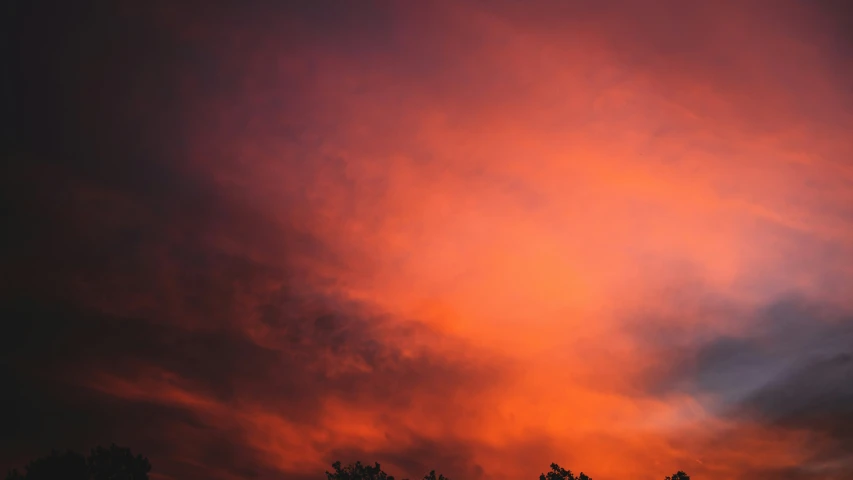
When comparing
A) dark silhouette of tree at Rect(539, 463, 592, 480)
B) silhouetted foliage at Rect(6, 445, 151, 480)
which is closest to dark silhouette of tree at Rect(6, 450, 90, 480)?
silhouetted foliage at Rect(6, 445, 151, 480)

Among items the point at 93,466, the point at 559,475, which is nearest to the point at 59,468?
the point at 93,466

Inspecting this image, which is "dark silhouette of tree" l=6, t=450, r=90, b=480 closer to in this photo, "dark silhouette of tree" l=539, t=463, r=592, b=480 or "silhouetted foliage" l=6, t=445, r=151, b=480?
"silhouetted foliage" l=6, t=445, r=151, b=480

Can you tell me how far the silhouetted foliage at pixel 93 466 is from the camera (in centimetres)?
3853

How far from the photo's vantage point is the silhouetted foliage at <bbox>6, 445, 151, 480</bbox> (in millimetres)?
38531

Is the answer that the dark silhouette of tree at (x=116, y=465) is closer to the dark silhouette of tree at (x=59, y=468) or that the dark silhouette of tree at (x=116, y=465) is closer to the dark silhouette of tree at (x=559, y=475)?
the dark silhouette of tree at (x=59, y=468)

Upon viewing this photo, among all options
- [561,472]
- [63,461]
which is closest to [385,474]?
[561,472]

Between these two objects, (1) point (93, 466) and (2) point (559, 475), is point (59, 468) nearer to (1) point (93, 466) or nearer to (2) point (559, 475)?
(1) point (93, 466)

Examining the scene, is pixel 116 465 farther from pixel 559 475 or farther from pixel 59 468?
pixel 559 475

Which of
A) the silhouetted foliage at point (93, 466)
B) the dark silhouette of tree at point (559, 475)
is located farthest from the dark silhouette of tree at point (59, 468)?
the dark silhouette of tree at point (559, 475)

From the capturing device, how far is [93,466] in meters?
40.0

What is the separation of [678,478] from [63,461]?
53.0 meters

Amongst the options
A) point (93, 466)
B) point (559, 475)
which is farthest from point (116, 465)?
point (559, 475)

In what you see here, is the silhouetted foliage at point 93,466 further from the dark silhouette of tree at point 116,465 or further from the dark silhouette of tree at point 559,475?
the dark silhouette of tree at point 559,475

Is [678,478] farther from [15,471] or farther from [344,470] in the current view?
[15,471]
